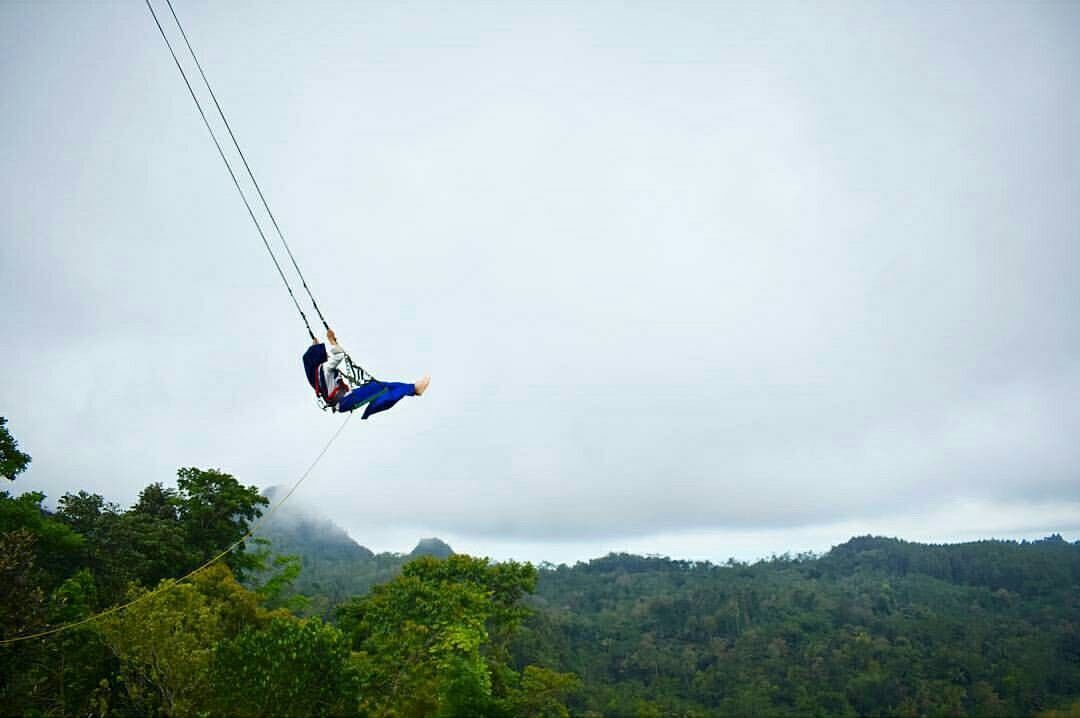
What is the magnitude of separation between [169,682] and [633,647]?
289 feet

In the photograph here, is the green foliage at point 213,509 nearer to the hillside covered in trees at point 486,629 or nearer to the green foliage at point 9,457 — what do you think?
the hillside covered in trees at point 486,629

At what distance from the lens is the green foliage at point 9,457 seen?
20.0 metres

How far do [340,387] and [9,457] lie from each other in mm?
18038

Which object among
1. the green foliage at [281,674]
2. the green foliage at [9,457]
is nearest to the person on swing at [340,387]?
the green foliage at [281,674]

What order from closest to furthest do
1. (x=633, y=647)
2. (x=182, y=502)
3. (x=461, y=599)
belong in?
1. (x=461, y=599)
2. (x=182, y=502)
3. (x=633, y=647)

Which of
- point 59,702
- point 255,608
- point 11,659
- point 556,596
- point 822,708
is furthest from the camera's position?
point 556,596

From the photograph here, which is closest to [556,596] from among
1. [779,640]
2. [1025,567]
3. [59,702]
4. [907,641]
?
[779,640]

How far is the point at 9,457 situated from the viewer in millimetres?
20328

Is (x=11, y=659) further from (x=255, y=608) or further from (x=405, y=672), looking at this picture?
(x=405, y=672)

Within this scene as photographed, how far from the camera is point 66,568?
22.8m

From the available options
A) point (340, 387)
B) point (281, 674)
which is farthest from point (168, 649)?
point (340, 387)

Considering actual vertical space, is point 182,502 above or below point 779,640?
above

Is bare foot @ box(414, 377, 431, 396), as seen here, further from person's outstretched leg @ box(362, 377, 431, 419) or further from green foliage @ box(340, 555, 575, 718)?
green foliage @ box(340, 555, 575, 718)

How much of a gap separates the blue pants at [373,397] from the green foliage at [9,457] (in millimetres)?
17540
